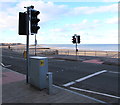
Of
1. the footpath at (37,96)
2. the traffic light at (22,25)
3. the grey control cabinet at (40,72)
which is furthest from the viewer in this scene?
the traffic light at (22,25)

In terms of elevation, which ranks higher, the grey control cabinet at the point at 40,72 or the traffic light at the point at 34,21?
the traffic light at the point at 34,21

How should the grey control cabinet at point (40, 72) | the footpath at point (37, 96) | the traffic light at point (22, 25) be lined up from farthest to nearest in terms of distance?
1. the traffic light at point (22, 25)
2. the grey control cabinet at point (40, 72)
3. the footpath at point (37, 96)

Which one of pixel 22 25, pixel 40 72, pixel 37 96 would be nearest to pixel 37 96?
pixel 37 96

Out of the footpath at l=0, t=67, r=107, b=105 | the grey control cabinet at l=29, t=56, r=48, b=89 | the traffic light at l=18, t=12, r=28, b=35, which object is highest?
the traffic light at l=18, t=12, r=28, b=35

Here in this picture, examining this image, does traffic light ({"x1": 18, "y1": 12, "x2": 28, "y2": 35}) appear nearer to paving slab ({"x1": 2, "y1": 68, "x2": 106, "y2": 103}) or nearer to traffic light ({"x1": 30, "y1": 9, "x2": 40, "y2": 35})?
traffic light ({"x1": 30, "y1": 9, "x2": 40, "y2": 35})

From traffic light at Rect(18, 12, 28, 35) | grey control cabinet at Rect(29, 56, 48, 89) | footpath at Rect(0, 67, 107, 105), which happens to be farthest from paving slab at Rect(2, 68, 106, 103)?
traffic light at Rect(18, 12, 28, 35)

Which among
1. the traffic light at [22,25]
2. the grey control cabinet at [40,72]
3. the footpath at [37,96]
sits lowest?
the footpath at [37,96]

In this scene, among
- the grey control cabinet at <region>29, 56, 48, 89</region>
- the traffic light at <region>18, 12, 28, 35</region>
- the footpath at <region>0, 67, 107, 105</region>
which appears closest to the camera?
the footpath at <region>0, 67, 107, 105</region>

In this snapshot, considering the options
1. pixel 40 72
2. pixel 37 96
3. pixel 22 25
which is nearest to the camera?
pixel 37 96

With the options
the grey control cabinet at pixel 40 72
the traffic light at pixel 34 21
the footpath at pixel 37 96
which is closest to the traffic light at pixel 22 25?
the traffic light at pixel 34 21

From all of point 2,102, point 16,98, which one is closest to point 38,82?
point 16,98

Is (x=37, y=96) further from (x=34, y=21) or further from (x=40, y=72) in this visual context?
(x=34, y=21)

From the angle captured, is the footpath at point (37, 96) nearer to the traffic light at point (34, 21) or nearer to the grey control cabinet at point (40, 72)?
the grey control cabinet at point (40, 72)

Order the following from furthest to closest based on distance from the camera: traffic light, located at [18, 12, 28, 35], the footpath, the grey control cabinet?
traffic light, located at [18, 12, 28, 35] < the grey control cabinet < the footpath
